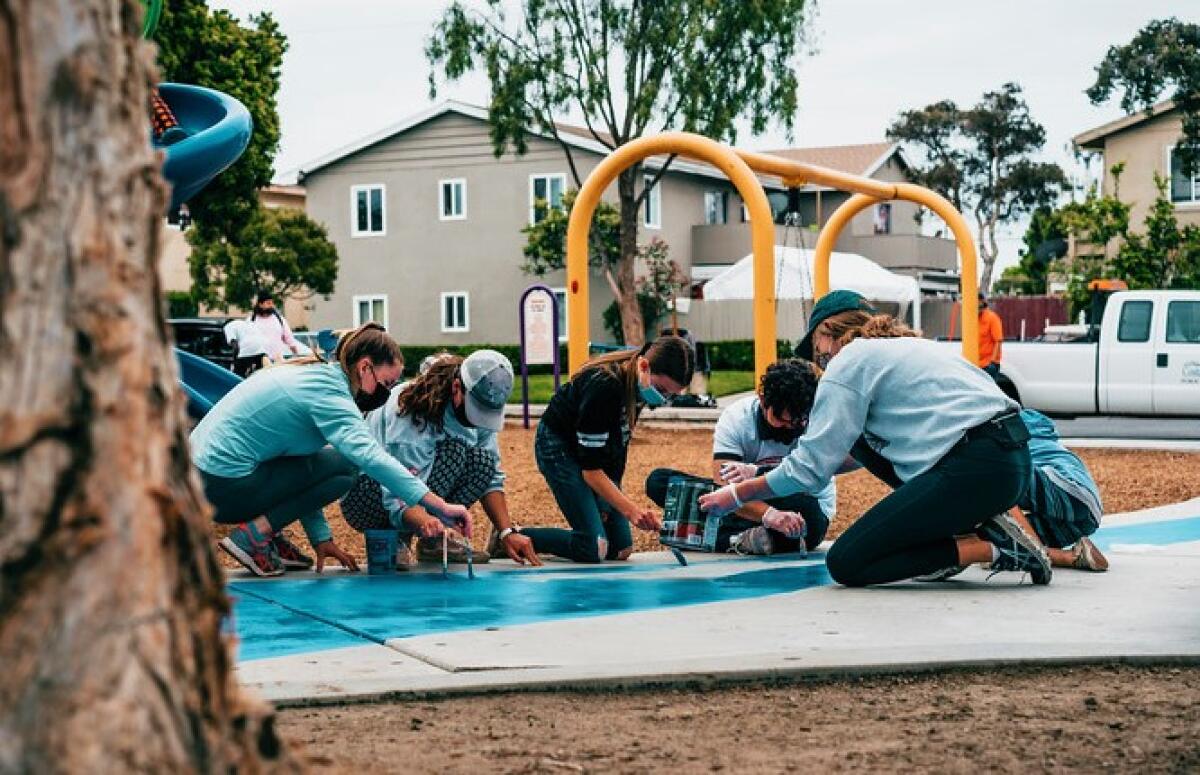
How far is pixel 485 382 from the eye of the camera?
7.23 metres

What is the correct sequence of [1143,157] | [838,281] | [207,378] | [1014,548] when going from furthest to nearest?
[1143,157] < [838,281] < [207,378] < [1014,548]

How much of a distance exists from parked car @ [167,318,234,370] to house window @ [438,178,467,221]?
17.4 meters

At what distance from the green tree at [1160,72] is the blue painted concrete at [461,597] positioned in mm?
31358

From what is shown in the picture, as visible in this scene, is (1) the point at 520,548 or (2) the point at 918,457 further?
(1) the point at 520,548

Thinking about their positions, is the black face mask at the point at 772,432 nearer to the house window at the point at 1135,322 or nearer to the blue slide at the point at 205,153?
the blue slide at the point at 205,153

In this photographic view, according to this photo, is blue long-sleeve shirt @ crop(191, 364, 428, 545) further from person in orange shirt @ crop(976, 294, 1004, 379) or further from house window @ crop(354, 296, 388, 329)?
house window @ crop(354, 296, 388, 329)

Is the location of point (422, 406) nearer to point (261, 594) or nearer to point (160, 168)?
point (261, 594)

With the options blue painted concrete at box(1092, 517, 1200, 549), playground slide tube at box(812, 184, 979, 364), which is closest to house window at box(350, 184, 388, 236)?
playground slide tube at box(812, 184, 979, 364)

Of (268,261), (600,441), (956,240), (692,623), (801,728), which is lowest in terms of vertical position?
(692,623)

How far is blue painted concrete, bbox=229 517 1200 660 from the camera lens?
561 cm

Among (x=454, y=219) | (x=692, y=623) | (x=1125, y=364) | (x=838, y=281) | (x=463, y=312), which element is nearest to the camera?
(x=692, y=623)

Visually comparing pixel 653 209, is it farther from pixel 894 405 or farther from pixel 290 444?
pixel 894 405

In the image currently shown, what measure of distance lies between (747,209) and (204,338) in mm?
15934

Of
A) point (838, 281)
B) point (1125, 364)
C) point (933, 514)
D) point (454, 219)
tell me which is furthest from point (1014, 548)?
point (454, 219)
